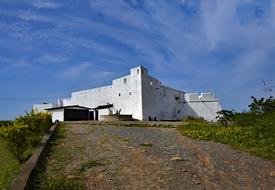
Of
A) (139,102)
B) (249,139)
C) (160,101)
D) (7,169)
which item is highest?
(160,101)

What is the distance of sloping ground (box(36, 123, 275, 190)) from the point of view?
5.34m

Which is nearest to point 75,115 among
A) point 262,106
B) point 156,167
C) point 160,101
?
point 160,101

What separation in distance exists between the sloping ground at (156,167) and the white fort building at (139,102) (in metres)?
19.4

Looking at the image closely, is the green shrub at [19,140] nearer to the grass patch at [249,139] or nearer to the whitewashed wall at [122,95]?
the grass patch at [249,139]

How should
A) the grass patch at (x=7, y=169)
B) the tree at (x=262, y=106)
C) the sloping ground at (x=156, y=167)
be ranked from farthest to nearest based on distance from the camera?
1. the tree at (x=262, y=106)
2. the grass patch at (x=7, y=169)
3. the sloping ground at (x=156, y=167)

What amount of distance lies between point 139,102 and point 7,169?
2027 centimetres

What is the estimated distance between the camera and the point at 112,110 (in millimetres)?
29625

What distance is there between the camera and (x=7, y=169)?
25.3ft

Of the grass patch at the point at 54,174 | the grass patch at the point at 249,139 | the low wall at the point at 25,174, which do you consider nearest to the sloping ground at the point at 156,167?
the grass patch at the point at 54,174

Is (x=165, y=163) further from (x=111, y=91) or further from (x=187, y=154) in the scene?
(x=111, y=91)

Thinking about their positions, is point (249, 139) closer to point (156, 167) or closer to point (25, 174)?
point (156, 167)

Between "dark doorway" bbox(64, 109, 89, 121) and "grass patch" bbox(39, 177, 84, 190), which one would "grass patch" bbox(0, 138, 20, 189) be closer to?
"grass patch" bbox(39, 177, 84, 190)

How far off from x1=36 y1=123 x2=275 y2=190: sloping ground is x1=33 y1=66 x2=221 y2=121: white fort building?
765 inches

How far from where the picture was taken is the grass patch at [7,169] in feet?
21.4
